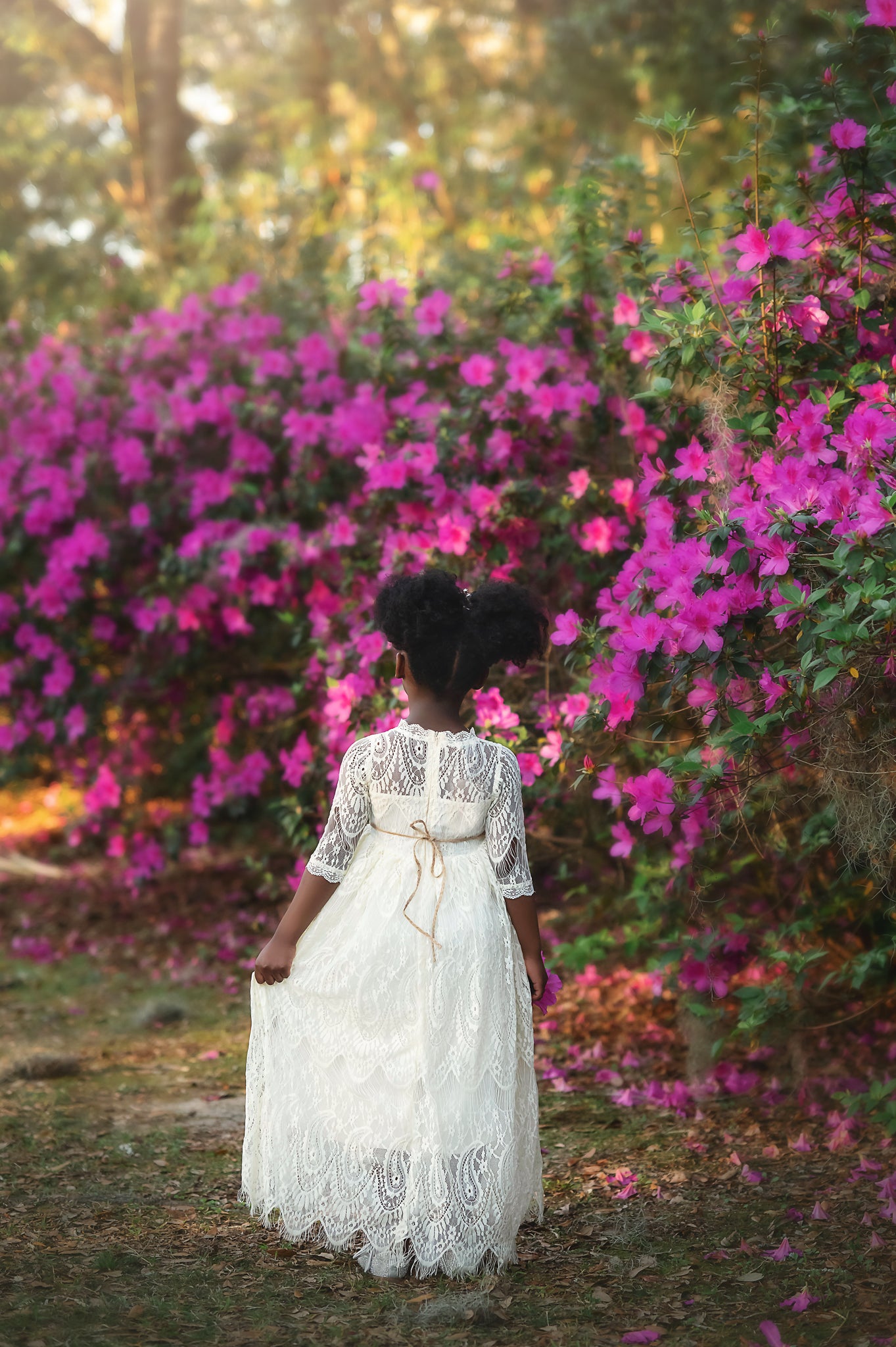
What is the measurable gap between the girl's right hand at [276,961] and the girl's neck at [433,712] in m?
0.55

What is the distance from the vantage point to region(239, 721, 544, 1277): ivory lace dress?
265 centimetres

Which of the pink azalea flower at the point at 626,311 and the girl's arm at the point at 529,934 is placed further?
the pink azalea flower at the point at 626,311

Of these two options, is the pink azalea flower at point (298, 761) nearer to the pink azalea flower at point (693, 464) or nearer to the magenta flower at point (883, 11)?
the pink azalea flower at point (693, 464)

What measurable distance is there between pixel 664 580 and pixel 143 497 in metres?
3.33

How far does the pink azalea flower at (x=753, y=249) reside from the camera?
3139mm

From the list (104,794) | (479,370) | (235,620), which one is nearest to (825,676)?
(479,370)

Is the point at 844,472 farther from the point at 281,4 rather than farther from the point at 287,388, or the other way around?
the point at 281,4

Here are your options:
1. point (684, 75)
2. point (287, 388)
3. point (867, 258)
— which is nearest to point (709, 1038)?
point (867, 258)

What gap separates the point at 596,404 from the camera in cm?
406

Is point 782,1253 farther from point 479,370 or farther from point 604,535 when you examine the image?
point 479,370

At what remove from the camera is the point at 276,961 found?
2.77 m

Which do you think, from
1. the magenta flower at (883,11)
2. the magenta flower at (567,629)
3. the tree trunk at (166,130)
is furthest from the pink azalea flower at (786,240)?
the tree trunk at (166,130)

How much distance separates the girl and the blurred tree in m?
4.55

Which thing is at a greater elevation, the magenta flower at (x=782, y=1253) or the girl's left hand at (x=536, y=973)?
the girl's left hand at (x=536, y=973)
